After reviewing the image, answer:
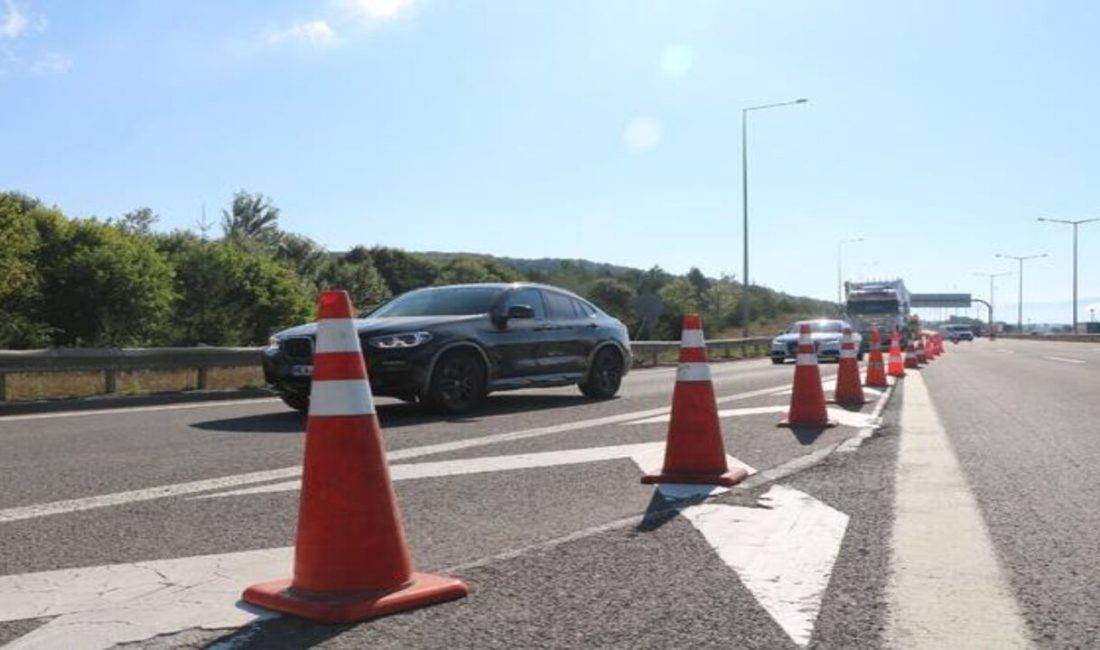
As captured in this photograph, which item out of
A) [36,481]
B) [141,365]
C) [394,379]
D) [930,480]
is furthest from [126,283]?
[930,480]

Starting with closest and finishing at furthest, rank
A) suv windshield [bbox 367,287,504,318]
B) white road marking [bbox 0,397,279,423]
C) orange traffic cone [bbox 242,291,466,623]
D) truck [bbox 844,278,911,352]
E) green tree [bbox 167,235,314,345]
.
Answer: orange traffic cone [bbox 242,291,466,623]
white road marking [bbox 0,397,279,423]
suv windshield [bbox 367,287,504,318]
truck [bbox 844,278,911,352]
green tree [bbox 167,235,314,345]

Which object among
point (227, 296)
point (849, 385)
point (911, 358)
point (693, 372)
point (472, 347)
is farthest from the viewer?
point (227, 296)

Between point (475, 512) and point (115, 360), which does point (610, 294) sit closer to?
point (115, 360)

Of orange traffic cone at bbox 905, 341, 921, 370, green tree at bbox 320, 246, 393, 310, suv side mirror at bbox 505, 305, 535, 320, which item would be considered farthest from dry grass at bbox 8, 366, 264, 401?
green tree at bbox 320, 246, 393, 310

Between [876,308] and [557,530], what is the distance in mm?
36541

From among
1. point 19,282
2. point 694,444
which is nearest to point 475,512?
point 694,444

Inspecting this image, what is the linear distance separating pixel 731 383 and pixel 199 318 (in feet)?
122

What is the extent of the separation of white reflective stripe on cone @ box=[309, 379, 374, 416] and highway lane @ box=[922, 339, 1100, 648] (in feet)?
8.30

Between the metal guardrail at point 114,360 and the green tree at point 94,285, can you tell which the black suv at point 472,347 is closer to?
the metal guardrail at point 114,360

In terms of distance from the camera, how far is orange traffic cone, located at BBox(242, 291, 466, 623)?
358 cm

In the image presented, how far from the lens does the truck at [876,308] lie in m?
38.6

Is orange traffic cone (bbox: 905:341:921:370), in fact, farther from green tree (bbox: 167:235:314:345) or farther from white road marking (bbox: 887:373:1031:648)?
green tree (bbox: 167:235:314:345)

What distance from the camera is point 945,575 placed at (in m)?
4.11

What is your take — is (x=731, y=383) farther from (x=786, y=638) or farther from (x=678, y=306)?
(x=678, y=306)
